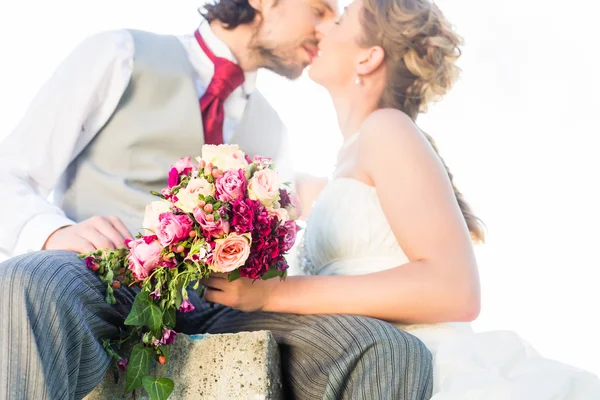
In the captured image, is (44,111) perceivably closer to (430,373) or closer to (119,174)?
(119,174)

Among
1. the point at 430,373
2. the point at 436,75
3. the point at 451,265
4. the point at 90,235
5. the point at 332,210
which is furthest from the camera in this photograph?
the point at 436,75

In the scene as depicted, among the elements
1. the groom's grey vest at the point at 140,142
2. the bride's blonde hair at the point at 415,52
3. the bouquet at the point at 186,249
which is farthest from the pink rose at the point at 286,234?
the bride's blonde hair at the point at 415,52

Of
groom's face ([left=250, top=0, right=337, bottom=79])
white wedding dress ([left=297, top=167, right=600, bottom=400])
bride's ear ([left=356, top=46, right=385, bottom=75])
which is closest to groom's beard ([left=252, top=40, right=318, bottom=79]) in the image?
groom's face ([left=250, top=0, right=337, bottom=79])

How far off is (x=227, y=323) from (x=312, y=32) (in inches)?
47.2

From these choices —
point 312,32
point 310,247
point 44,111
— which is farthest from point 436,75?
point 44,111

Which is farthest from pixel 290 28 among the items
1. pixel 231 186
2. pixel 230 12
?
pixel 231 186

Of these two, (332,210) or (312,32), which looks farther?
(312,32)

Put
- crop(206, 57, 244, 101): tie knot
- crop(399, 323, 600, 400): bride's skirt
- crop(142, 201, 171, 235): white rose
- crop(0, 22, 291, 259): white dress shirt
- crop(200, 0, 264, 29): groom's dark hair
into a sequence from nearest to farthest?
crop(399, 323, 600, 400): bride's skirt → crop(142, 201, 171, 235): white rose → crop(0, 22, 291, 259): white dress shirt → crop(206, 57, 244, 101): tie knot → crop(200, 0, 264, 29): groom's dark hair

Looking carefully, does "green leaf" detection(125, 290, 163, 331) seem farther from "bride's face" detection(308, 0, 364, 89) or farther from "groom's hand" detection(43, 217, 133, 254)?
"bride's face" detection(308, 0, 364, 89)

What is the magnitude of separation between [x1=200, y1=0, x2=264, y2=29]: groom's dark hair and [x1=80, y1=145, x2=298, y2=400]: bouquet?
109cm

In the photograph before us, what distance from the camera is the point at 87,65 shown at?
2.39m

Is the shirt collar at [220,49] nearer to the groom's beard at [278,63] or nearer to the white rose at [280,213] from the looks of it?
the groom's beard at [278,63]

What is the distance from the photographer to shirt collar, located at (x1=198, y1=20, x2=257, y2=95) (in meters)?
2.68

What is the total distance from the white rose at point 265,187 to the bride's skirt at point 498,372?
1.70ft
